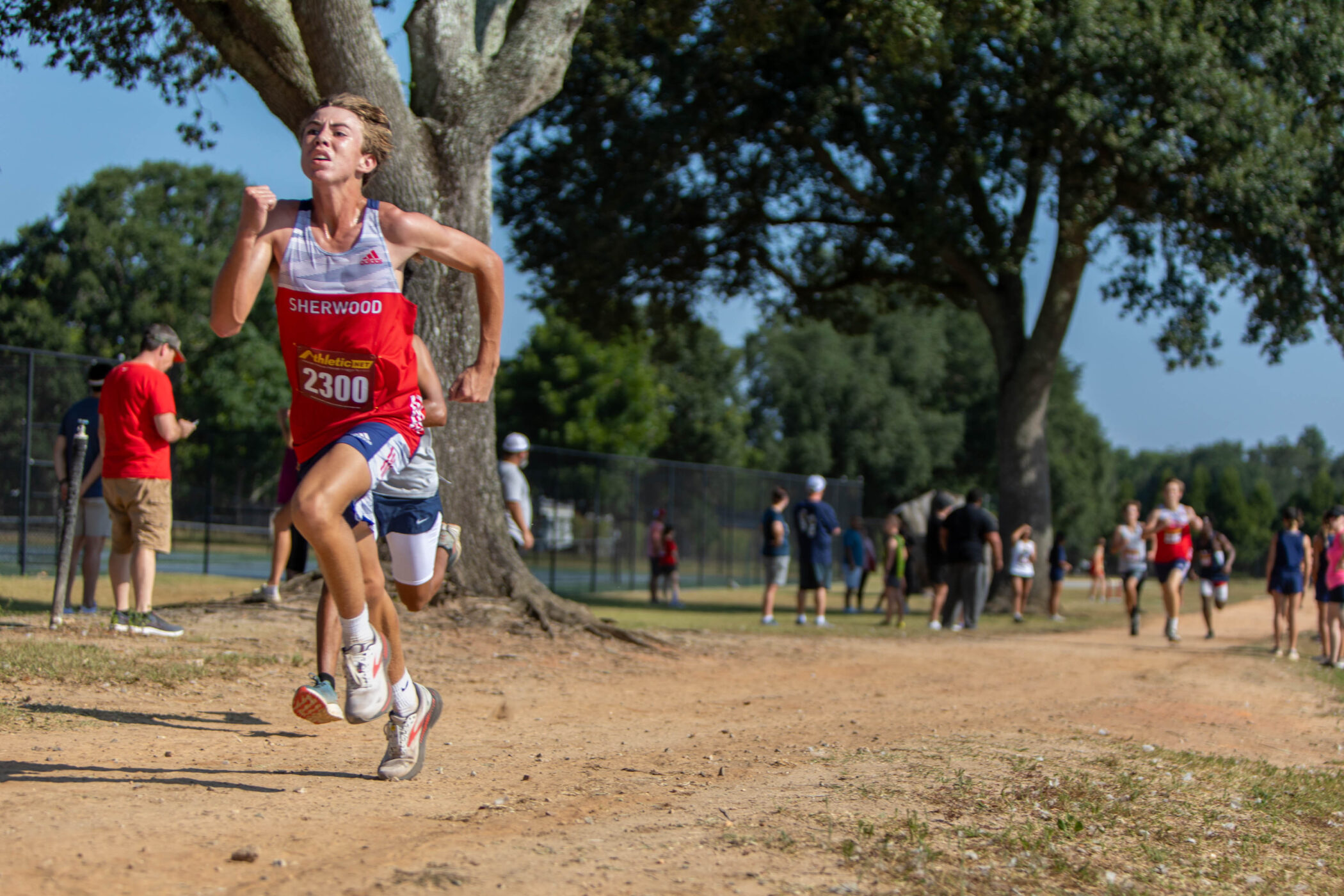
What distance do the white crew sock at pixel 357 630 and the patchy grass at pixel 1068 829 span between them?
1293 mm

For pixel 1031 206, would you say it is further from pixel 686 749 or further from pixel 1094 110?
pixel 686 749

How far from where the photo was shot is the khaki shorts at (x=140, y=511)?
741cm

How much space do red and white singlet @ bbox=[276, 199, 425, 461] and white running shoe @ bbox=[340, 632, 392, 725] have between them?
69 cm

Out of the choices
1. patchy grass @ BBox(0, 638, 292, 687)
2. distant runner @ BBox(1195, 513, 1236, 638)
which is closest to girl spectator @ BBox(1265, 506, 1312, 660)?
distant runner @ BBox(1195, 513, 1236, 638)

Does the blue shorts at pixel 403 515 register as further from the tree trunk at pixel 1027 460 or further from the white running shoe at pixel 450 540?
the tree trunk at pixel 1027 460

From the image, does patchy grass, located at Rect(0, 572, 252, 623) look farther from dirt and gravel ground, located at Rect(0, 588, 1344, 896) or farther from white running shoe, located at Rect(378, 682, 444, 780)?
white running shoe, located at Rect(378, 682, 444, 780)

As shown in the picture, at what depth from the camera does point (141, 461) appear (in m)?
7.46

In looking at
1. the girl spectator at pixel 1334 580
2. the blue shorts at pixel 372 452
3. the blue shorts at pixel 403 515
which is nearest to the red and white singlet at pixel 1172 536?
the girl spectator at pixel 1334 580

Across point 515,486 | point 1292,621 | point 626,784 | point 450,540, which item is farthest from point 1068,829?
point 1292,621

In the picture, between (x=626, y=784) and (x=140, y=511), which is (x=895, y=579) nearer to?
(x=140, y=511)

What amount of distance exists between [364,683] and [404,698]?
1.24 ft

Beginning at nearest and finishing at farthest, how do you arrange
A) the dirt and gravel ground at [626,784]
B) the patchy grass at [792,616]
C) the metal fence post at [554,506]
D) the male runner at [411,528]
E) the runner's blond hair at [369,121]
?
the dirt and gravel ground at [626,784] < the runner's blond hair at [369,121] < the male runner at [411,528] < the patchy grass at [792,616] < the metal fence post at [554,506]

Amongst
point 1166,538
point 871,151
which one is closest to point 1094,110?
point 871,151

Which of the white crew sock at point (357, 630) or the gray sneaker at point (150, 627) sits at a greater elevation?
the white crew sock at point (357, 630)
